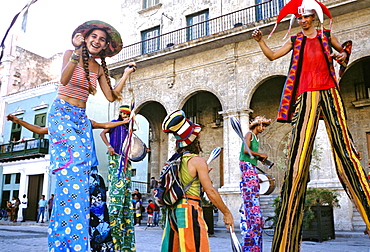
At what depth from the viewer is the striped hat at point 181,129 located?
2.91 meters

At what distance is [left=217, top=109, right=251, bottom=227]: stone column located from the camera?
13.4 metres

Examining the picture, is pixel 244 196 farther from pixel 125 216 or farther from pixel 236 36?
pixel 236 36

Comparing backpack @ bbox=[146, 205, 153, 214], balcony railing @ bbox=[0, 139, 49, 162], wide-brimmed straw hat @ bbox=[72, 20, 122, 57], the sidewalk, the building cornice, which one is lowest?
the sidewalk

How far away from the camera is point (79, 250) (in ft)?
8.08

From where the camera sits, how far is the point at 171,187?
8.99 ft

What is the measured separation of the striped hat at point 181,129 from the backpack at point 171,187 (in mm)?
146

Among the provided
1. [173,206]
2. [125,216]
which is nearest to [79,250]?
[173,206]

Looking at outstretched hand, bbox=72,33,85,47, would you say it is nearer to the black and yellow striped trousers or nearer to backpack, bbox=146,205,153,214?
the black and yellow striped trousers

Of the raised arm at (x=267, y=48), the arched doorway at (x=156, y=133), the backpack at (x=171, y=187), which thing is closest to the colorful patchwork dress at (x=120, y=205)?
the backpack at (x=171, y=187)

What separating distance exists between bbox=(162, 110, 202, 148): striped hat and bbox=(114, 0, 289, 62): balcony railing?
11.5 metres

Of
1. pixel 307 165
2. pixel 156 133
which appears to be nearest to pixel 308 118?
pixel 307 165

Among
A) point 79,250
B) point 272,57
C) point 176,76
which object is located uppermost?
point 176,76

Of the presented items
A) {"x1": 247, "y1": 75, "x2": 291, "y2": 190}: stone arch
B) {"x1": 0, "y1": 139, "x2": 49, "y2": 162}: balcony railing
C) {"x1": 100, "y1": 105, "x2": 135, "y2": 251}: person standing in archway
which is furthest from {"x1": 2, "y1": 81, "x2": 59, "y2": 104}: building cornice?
{"x1": 100, "y1": 105, "x2": 135, "y2": 251}: person standing in archway

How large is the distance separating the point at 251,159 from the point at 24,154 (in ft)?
76.6
